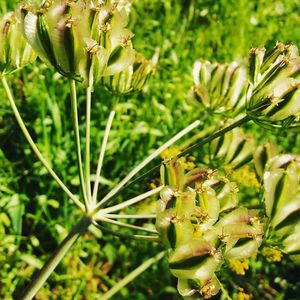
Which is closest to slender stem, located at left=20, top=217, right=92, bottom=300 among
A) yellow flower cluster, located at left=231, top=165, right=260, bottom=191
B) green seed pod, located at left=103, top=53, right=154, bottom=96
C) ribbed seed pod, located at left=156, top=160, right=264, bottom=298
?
ribbed seed pod, located at left=156, top=160, right=264, bottom=298

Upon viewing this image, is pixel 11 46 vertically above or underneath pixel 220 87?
above

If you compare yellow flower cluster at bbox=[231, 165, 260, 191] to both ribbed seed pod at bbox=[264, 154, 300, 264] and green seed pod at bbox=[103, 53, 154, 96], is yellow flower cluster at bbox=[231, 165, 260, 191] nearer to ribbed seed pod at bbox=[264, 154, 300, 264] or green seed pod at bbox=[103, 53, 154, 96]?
green seed pod at bbox=[103, 53, 154, 96]

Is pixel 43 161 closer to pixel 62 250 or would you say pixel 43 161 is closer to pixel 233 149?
pixel 62 250

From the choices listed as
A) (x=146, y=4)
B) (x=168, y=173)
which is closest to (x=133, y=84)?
(x=168, y=173)

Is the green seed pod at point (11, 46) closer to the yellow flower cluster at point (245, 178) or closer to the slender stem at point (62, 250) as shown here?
the slender stem at point (62, 250)

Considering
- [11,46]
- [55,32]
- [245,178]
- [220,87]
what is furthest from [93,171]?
[55,32]
